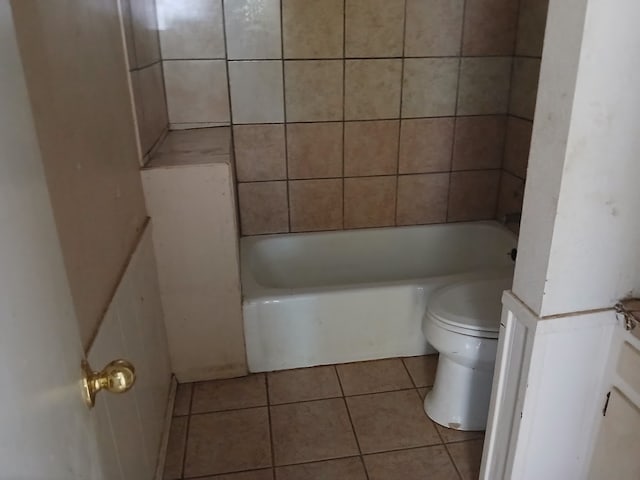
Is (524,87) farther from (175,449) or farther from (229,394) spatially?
(175,449)

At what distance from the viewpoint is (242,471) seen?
5.30 ft

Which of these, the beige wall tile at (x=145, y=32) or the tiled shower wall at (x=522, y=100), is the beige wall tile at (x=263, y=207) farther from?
the tiled shower wall at (x=522, y=100)

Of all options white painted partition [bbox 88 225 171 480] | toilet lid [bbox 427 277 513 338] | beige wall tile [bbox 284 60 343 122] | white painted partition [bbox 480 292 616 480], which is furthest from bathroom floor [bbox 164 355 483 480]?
beige wall tile [bbox 284 60 343 122]

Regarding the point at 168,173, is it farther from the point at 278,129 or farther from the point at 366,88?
the point at 366,88

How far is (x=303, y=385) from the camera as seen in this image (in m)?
1.98

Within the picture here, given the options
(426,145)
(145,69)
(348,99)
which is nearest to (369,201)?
(426,145)

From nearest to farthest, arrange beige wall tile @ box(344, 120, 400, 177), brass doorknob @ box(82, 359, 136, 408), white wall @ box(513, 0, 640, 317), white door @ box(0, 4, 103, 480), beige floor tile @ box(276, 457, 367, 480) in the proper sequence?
white door @ box(0, 4, 103, 480) < brass doorknob @ box(82, 359, 136, 408) < white wall @ box(513, 0, 640, 317) < beige floor tile @ box(276, 457, 367, 480) < beige wall tile @ box(344, 120, 400, 177)

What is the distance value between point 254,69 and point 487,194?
1240mm

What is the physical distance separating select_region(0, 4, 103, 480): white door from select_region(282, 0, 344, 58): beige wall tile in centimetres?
169

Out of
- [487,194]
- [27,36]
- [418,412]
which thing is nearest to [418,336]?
[418,412]

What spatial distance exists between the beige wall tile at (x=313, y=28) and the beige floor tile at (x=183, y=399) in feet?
4.46

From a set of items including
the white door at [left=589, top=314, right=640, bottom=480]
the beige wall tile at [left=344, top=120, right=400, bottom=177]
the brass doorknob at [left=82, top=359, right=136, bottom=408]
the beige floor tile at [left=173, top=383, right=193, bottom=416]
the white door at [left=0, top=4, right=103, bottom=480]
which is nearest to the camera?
the white door at [left=0, top=4, right=103, bottom=480]

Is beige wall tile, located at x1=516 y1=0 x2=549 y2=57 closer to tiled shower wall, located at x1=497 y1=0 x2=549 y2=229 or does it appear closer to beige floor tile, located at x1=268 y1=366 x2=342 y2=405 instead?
tiled shower wall, located at x1=497 y1=0 x2=549 y2=229

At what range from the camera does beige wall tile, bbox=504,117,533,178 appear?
2264 millimetres
